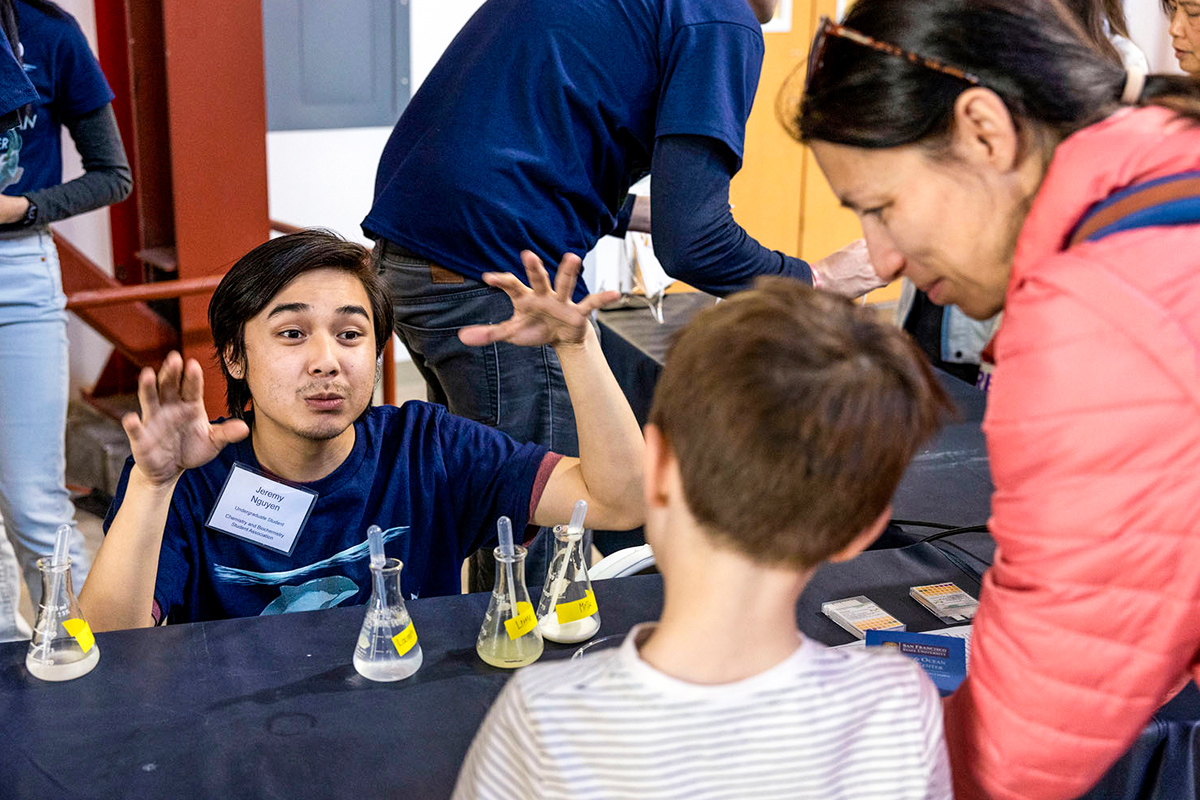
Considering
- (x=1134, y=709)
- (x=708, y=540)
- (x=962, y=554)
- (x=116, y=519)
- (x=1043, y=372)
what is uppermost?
(x=1043, y=372)

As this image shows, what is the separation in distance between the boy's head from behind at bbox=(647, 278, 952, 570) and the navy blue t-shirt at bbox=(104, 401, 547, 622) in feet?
2.77

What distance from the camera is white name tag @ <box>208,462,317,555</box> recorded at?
1385 mm

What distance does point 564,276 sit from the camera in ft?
4.31

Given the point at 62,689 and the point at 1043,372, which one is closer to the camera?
the point at 1043,372

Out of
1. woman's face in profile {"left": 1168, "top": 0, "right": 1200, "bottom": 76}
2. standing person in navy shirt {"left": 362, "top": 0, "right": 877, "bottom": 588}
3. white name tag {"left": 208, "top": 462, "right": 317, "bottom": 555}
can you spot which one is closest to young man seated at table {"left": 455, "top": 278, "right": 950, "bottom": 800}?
white name tag {"left": 208, "top": 462, "right": 317, "bottom": 555}

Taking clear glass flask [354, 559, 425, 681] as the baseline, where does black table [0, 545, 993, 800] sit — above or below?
below

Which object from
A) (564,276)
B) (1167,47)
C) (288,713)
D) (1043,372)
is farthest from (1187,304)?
(1167,47)

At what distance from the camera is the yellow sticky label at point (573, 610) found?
1.23 m

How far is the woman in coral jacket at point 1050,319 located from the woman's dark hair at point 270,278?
32.2 inches

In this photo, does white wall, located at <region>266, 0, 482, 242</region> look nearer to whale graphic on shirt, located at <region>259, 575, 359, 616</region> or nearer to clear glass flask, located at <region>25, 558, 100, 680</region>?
whale graphic on shirt, located at <region>259, 575, 359, 616</region>

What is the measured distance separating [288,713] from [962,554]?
0.98m

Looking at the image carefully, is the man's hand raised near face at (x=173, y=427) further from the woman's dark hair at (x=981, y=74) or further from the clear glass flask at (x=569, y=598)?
the woman's dark hair at (x=981, y=74)

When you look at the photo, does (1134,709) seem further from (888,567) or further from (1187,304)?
(888,567)

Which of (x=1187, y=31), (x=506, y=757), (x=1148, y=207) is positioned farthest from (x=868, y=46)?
(x=1187, y=31)
